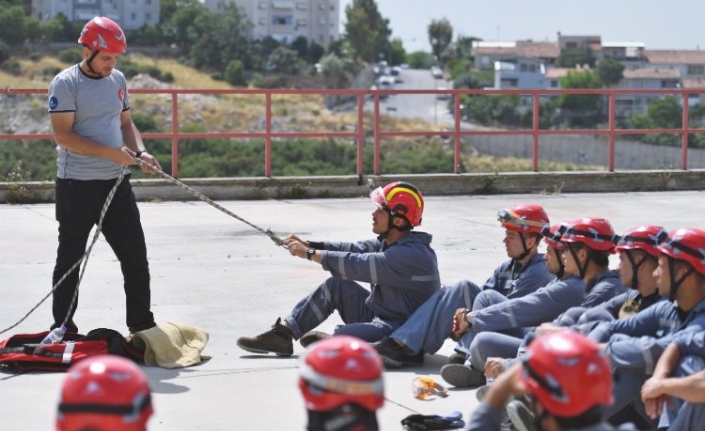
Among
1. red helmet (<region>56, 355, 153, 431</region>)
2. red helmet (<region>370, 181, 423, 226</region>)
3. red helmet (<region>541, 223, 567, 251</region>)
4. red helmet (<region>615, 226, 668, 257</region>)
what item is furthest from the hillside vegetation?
red helmet (<region>56, 355, 153, 431</region>)

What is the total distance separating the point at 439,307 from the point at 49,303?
3542 mm

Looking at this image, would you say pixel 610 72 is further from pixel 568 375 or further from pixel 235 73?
pixel 568 375

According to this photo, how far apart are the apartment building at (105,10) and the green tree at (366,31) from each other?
25.1 meters

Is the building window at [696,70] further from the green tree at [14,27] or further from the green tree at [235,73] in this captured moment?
the green tree at [14,27]

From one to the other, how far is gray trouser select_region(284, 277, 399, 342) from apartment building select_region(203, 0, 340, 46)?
520 ft

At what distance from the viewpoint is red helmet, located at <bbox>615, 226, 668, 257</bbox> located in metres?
5.99

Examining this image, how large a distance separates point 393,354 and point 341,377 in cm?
415

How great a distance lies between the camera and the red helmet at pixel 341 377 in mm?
3479

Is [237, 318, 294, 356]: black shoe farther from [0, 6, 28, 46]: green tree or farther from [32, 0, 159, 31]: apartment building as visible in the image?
[32, 0, 159, 31]: apartment building

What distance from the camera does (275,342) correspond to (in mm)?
8047

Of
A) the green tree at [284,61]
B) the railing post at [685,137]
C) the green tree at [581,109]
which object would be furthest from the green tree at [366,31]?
the railing post at [685,137]

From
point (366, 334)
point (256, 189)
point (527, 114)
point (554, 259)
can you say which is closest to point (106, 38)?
point (366, 334)

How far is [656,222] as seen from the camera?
14.9m

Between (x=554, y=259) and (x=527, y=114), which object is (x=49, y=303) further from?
(x=527, y=114)
